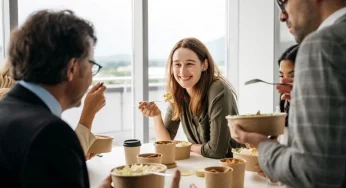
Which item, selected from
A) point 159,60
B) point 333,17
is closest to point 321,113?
point 333,17

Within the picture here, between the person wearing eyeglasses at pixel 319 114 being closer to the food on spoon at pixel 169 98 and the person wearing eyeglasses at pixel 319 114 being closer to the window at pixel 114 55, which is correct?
the food on spoon at pixel 169 98

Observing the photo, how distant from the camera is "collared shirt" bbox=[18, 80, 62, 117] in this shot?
0.98 meters

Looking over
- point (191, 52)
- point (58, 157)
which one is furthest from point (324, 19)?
point (191, 52)

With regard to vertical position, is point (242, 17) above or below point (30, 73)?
above

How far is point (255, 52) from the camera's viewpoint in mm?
4125

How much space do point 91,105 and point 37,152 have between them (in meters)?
0.87

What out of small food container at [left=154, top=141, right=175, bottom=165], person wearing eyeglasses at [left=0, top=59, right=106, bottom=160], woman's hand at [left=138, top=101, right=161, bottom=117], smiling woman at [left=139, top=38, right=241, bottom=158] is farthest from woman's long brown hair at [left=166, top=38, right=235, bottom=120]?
person wearing eyeglasses at [left=0, top=59, right=106, bottom=160]

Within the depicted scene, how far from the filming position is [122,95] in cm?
399

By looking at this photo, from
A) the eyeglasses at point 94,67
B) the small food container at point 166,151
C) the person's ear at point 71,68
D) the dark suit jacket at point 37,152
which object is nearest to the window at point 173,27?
the small food container at point 166,151

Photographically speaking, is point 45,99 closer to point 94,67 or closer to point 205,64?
point 94,67

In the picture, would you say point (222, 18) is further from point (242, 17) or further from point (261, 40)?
point (261, 40)

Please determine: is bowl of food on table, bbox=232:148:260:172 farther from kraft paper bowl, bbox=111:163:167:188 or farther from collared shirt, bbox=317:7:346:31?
collared shirt, bbox=317:7:346:31

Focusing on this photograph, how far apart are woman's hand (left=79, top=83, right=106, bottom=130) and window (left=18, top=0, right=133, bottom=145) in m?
1.51

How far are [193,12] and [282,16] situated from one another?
324 centimetres
